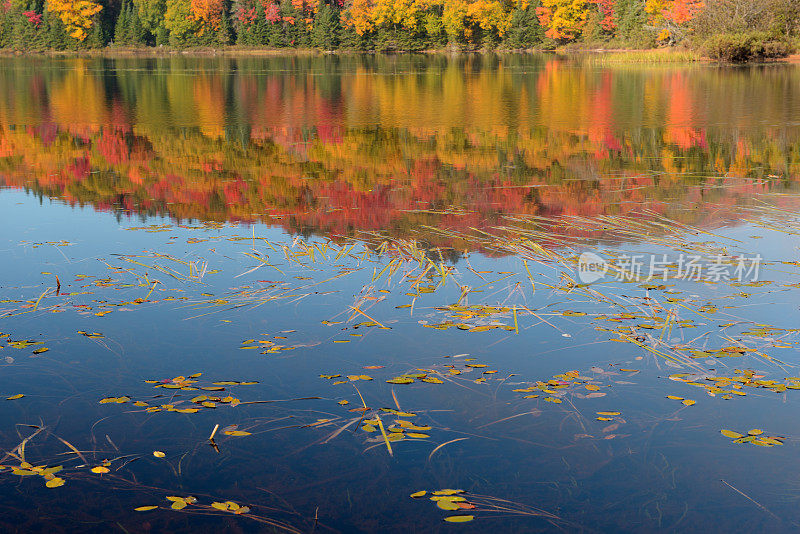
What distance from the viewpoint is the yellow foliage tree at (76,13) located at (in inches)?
3159

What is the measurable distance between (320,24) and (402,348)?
7382 cm

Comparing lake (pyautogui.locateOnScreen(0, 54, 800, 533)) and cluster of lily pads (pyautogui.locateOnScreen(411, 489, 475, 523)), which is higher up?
lake (pyautogui.locateOnScreen(0, 54, 800, 533))

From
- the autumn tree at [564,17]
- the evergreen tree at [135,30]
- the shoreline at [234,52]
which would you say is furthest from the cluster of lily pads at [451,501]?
the evergreen tree at [135,30]

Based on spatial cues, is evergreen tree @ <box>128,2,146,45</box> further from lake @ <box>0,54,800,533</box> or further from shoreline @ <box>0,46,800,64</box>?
lake @ <box>0,54,800,533</box>

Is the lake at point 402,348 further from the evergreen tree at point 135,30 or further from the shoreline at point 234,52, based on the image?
the evergreen tree at point 135,30

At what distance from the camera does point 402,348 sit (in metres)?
4.83

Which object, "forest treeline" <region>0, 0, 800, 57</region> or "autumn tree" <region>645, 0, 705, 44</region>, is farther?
"forest treeline" <region>0, 0, 800, 57</region>

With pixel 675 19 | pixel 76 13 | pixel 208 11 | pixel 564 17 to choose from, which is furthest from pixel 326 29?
pixel 675 19

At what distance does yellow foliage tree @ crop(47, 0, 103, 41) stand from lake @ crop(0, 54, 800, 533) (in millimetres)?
77825

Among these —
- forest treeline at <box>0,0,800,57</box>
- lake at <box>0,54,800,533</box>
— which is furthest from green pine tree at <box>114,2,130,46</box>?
lake at <box>0,54,800,533</box>

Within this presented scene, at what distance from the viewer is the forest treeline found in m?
A: 75.7

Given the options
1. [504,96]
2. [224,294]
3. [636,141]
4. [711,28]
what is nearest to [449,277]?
[224,294]

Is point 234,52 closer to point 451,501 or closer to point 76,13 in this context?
point 76,13

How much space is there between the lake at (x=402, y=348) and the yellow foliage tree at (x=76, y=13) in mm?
77825
